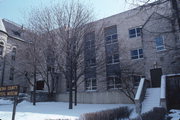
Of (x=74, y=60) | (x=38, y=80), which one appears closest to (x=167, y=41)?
(x=74, y=60)

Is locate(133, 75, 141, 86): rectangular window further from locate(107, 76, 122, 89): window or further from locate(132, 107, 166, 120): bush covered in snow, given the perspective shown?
locate(132, 107, 166, 120): bush covered in snow

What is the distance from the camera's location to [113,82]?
72.6 ft

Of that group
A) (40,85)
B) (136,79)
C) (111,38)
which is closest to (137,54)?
(136,79)

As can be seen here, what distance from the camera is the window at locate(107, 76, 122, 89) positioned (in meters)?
20.2

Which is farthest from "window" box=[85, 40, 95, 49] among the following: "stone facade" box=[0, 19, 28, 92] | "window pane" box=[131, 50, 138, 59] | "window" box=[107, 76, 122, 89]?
"stone facade" box=[0, 19, 28, 92]

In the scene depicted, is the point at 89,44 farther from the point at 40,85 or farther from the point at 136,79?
the point at 40,85

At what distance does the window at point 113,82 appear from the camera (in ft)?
66.4

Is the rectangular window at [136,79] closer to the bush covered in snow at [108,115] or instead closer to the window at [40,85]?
the bush covered in snow at [108,115]

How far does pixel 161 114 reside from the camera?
9078 millimetres

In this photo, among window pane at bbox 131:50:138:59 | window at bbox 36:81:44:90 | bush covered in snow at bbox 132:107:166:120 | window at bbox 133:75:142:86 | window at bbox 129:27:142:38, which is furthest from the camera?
window at bbox 36:81:44:90

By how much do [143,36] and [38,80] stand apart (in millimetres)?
20630

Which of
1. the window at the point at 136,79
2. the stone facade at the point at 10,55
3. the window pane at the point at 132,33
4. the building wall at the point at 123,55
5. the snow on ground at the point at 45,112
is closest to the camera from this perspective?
the snow on ground at the point at 45,112

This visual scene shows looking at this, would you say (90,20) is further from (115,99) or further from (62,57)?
(115,99)

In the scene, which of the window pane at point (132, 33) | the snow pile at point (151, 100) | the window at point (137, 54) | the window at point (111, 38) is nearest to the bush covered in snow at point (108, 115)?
the snow pile at point (151, 100)
